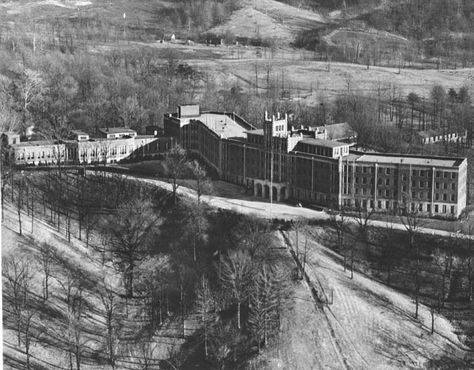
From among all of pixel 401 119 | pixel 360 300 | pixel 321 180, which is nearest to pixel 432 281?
pixel 360 300

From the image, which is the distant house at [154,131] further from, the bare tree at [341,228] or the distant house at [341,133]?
the bare tree at [341,228]

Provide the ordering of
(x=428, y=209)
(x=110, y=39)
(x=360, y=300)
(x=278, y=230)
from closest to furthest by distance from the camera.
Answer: (x=360, y=300)
(x=278, y=230)
(x=428, y=209)
(x=110, y=39)

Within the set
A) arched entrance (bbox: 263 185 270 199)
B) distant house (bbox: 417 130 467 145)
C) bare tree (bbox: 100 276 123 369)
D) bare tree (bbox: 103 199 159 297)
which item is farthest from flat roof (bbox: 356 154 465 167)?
bare tree (bbox: 100 276 123 369)

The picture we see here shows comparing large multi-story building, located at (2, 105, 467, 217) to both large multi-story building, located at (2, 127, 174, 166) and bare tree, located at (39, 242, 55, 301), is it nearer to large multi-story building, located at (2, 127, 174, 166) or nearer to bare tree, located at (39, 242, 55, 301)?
large multi-story building, located at (2, 127, 174, 166)

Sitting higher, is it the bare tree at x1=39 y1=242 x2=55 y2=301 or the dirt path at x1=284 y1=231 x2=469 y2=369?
the bare tree at x1=39 y1=242 x2=55 y2=301

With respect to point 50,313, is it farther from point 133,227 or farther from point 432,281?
point 432,281

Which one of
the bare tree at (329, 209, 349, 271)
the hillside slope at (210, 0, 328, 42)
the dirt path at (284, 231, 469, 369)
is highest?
the hillside slope at (210, 0, 328, 42)
